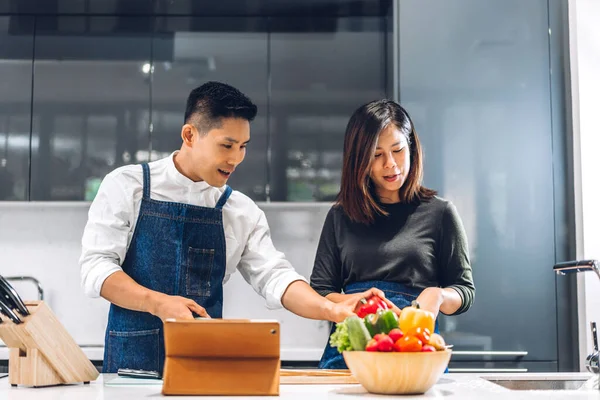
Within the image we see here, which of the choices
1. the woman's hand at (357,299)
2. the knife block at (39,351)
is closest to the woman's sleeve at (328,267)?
the woman's hand at (357,299)

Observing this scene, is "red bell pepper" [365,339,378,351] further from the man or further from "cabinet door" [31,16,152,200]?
"cabinet door" [31,16,152,200]

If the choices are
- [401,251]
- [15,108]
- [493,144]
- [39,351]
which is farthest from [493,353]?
[15,108]

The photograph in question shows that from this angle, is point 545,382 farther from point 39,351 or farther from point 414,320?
point 39,351

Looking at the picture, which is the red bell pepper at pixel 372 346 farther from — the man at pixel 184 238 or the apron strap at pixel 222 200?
the apron strap at pixel 222 200

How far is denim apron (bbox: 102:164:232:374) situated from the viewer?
205 centimetres

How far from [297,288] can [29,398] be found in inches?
32.9

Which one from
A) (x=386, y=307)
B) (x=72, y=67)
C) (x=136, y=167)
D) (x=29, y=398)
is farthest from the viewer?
(x=72, y=67)

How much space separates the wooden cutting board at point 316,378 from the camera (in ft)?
5.45

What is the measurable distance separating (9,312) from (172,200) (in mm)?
769

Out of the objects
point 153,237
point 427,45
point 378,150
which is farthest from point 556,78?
point 153,237

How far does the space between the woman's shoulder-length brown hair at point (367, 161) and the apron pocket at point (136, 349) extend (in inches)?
26.0

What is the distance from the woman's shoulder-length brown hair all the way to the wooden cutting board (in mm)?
563

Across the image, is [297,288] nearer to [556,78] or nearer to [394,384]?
[394,384]

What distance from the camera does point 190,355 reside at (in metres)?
1.45
